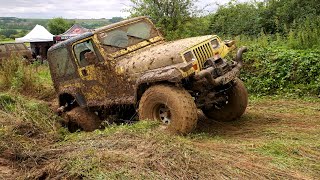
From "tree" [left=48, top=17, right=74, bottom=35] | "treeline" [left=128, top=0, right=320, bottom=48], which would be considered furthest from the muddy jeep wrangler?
"tree" [left=48, top=17, right=74, bottom=35]

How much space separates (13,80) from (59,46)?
4259mm

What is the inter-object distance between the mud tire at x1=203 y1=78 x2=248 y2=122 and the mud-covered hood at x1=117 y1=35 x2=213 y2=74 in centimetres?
106

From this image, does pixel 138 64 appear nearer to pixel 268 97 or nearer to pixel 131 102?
pixel 131 102

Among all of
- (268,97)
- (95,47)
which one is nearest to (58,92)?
(95,47)

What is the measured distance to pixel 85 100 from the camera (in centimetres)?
820

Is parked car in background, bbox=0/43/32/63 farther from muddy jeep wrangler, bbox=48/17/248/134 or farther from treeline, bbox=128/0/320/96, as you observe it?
muddy jeep wrangler, bbox=48/17/248/134

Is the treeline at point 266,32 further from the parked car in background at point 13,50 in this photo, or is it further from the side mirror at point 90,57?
the parked car in background at point 13,50

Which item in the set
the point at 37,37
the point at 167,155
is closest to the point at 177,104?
the point at 167,155

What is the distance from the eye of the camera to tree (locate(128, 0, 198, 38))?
15.7 meters

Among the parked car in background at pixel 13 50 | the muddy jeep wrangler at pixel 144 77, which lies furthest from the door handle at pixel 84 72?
the parked car in background at pixel 13 50

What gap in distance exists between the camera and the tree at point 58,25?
Result: 50.3m

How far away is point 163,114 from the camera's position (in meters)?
6.41

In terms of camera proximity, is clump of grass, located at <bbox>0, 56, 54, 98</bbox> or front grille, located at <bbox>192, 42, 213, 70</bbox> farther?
clump of grass, located at <bbox>0, 56, 54, 98</bbox>

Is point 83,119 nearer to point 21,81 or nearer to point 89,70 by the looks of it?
point 89,70
